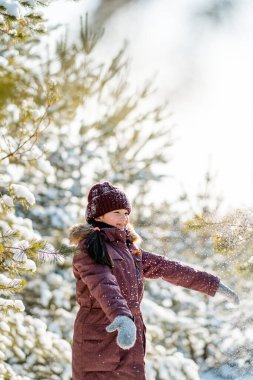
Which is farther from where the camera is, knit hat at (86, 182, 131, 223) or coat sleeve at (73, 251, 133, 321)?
knit hat at (86, 182, 131, 223)

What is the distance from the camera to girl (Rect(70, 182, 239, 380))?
3.05m

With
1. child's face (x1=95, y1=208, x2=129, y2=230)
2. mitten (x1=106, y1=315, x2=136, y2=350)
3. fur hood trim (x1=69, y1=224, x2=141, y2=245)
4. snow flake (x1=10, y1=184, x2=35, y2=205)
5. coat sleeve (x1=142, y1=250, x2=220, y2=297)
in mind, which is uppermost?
snow flake (x1=10, y1=184, x2=35, y2=205)

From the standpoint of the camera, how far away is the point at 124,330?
2738 mm

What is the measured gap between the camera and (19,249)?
3061 millimetres

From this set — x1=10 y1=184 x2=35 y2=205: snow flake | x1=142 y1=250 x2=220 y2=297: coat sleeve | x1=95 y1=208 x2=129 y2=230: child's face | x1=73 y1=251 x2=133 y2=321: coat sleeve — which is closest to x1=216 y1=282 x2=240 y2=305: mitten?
x1=142 y1=250 x2=220 y2=297: coat sleeve

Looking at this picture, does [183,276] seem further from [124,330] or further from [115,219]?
[124,330]

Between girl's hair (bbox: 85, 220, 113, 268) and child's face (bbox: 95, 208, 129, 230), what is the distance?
13 centimetres

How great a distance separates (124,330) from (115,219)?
2.70 ft

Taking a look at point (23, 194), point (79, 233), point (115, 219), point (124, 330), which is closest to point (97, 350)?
point (124, 330)

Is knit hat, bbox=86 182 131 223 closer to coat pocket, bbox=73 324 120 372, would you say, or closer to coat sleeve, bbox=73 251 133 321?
coat sleeve, bbox=73 251 133 321

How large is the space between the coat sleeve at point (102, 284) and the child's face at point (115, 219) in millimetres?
259

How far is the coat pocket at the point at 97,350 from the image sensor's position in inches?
122

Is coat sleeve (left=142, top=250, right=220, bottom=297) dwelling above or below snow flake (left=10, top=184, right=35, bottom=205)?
below

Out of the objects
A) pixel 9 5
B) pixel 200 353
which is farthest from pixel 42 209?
pixel 9 5
